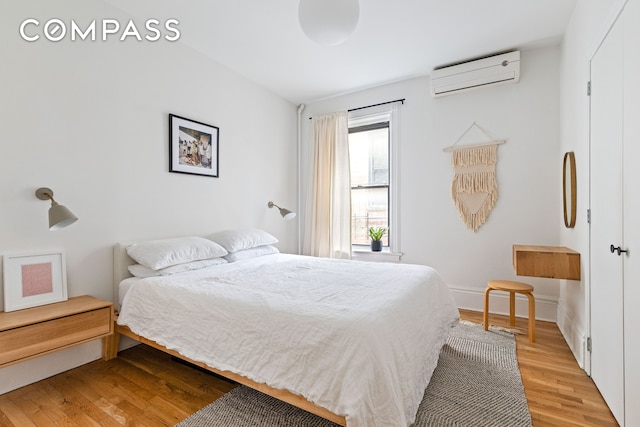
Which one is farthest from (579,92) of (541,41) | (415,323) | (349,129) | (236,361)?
(236,361)

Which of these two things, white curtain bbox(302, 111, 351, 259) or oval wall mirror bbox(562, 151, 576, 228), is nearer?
oval wall mirror bbox(562, 151, 576, 228)

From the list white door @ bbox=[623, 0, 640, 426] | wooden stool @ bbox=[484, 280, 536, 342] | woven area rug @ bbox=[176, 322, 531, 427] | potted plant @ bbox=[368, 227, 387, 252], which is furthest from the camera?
potted plant @ bbox=[368, 227, 387, 252]

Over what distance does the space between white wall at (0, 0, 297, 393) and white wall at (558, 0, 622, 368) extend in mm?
3164

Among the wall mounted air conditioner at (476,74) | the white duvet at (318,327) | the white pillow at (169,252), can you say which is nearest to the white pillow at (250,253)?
the white pillow at (169,252)

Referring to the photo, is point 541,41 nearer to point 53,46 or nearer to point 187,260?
point 187,260

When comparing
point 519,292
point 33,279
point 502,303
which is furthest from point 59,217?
point 502,303

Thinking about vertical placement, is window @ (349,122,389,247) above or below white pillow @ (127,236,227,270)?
above

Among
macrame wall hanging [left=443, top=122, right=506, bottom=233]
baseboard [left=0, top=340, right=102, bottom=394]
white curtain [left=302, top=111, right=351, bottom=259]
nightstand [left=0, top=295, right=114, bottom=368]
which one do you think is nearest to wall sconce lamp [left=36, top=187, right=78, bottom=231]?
nightstand [left=0, top=295, right=114, bottom=368]

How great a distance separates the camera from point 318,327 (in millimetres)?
1362

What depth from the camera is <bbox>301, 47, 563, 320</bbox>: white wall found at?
300 centimetres

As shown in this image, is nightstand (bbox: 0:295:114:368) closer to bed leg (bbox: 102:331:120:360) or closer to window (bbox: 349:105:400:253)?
bed leg (bbox: 102:331:120:360)

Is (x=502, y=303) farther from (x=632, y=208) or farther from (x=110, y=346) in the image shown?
(x=110, y=346)

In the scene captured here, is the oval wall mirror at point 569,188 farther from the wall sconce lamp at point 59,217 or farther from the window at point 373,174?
the wall sconce lamp at point 59,217

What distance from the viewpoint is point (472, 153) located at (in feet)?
10.8
